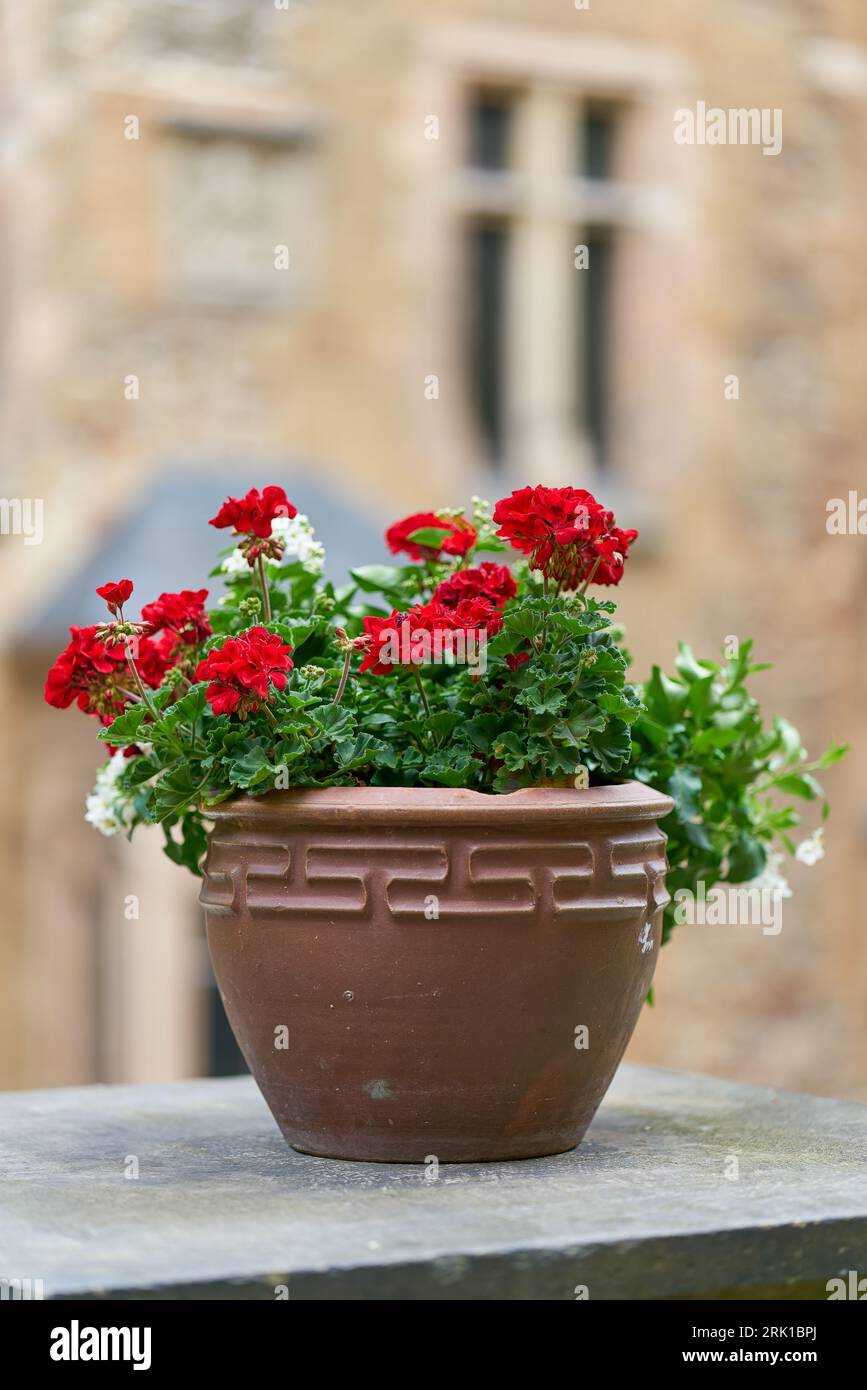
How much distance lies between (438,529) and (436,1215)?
0.78m

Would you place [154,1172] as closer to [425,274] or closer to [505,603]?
[505,603]

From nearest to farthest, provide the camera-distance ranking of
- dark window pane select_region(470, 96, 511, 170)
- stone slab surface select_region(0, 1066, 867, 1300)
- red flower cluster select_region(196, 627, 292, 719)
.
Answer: stone slab surface select_region(0, 1066, 867, 1300) → red flower cluster select_region(196, 627, 292, 719) → dark window pane select_region(470, 96, 511, 170)

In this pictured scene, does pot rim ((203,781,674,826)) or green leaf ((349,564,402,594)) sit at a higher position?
green leaf ((349,564,402,594))

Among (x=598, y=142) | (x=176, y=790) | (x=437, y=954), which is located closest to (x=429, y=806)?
(x=437, y=954)

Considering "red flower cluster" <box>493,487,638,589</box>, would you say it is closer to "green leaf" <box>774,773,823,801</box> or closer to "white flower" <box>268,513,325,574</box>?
"white flower" <box>268,513,325,574</box>

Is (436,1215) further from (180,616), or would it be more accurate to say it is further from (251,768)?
(180,616)

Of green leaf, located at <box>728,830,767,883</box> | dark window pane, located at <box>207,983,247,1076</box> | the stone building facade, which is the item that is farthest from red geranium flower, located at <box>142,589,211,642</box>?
dark window pane, located at <box>207,983,247,1076</box>

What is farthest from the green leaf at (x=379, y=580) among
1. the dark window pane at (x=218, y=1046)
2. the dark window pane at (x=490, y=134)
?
the dark window pane at (x=490, y=134)

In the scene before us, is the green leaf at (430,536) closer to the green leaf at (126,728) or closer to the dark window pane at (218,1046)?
the green leaf at (126,728)

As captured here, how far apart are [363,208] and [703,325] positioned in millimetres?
1499

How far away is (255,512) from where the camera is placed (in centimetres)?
187

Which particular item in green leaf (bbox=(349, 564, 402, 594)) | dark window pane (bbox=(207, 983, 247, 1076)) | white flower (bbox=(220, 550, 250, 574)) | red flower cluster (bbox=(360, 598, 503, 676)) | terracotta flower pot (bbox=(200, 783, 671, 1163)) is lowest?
dark window pane (bbox=(207, 983, 247, 1076))

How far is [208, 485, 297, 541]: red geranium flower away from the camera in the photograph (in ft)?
6.11

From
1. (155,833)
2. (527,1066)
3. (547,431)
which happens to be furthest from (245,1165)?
(547,431)
